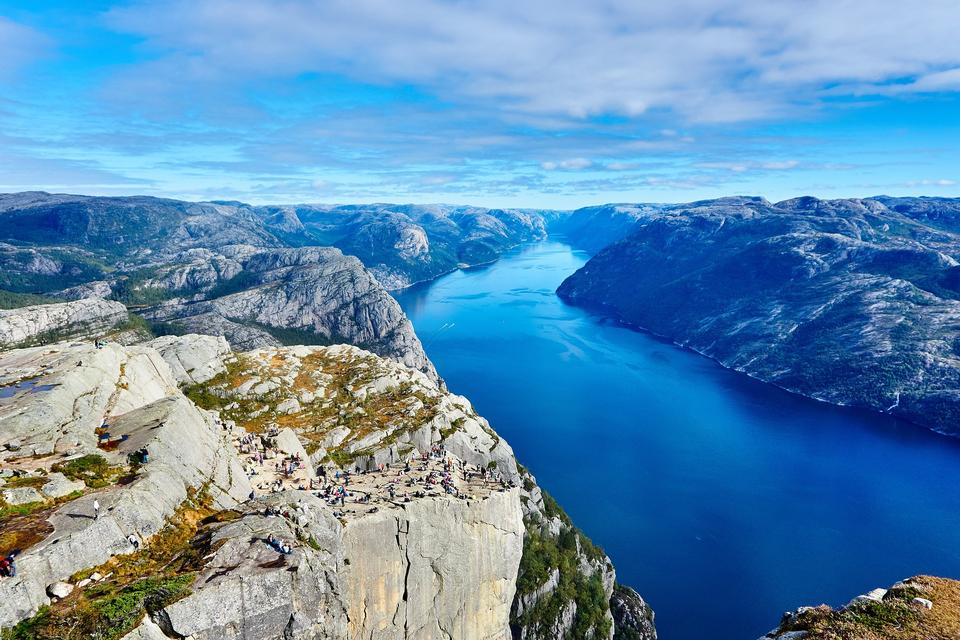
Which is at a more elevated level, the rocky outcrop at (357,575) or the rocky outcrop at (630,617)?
the rocky outcrop at (357,575)

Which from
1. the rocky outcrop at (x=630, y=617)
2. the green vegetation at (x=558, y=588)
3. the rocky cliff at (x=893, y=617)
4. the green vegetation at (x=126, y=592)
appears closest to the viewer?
the green vegetation at (x=126, y=592)

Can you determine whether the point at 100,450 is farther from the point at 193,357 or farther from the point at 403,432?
the point at 193,357

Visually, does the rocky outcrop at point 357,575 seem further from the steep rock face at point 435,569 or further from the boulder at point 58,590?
the boulder at point 58,590

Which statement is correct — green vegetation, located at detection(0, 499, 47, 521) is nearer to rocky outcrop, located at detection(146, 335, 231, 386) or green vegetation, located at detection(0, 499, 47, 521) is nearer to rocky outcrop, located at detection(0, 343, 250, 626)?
rocky outcrop, located at detection(0, 343, 250, 626)

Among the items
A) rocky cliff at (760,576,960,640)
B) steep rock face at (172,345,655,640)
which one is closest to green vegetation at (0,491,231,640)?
steep rock face at (172,345,655,640)

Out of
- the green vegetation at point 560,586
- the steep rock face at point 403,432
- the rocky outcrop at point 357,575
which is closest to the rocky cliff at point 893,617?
the rocky outcrop at point 357,575

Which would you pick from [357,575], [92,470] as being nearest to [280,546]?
[357,575]

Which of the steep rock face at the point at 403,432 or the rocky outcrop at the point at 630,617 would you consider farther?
the rocky outcrop at the point at 630,617

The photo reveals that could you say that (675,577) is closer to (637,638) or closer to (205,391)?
(637,638)

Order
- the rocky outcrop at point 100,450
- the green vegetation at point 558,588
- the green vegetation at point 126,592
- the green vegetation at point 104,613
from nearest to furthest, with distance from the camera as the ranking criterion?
the green vegetation at point 104,613 → the green vegetation at point 126,592 → the rocky outcrop at point 100,450 → the green vegetation at point 558,588
